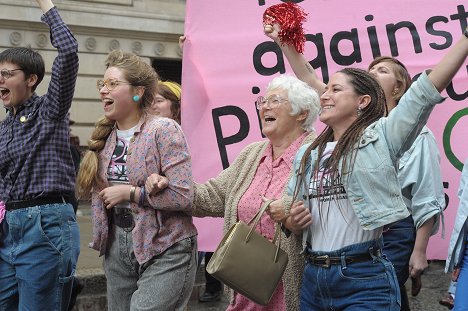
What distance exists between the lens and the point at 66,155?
14.2 feet

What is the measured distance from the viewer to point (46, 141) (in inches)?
167

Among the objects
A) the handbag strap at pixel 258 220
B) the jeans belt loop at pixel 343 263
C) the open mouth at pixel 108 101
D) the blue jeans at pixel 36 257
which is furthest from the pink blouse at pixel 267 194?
the blue jeans at pixel 36 257

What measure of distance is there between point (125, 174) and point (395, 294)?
1.40 meters

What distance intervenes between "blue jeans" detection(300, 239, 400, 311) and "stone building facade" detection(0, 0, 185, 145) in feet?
39.3

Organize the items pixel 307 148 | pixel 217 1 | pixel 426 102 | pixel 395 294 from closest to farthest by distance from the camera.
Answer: pixel 426 102 < pixel 395 294 < pixel 307 148 < pixel 217 1

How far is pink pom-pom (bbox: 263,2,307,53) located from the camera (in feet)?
13.9

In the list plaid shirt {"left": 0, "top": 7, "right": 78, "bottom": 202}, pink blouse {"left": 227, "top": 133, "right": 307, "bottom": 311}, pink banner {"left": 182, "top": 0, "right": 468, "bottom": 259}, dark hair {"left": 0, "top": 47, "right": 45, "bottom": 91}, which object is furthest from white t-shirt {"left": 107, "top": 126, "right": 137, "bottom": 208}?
pink banner {"left": 182, "top": 0, "right": 468, "bottom": 259}

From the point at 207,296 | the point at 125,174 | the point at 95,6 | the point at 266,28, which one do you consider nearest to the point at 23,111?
the point at 125,174

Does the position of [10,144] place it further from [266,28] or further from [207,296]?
[207,296]

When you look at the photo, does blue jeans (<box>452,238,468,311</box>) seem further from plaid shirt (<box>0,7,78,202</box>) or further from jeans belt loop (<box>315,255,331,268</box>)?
plaid shirt (<box>0,7,78,202</box>)

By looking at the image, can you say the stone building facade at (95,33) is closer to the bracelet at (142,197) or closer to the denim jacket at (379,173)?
the bracelet at (142,197)

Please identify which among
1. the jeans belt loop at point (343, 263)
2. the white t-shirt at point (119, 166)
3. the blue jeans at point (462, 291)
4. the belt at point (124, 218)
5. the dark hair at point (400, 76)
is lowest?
the blue jeans at point (462, 291)

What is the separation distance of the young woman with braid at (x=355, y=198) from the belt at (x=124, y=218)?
33.8 inches

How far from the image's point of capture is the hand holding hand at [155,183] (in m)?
3.88
